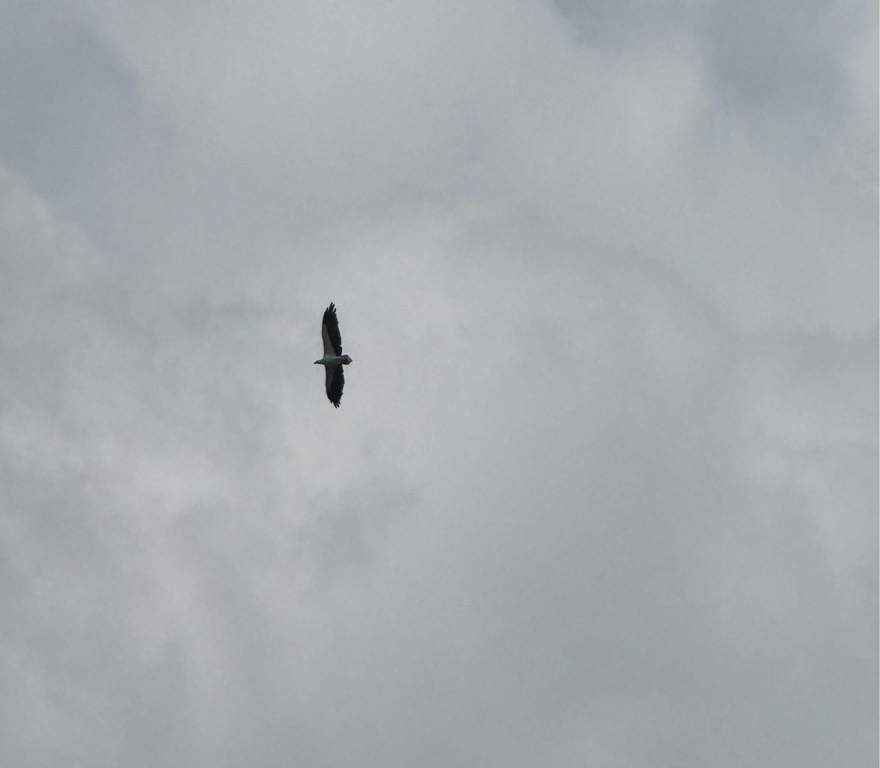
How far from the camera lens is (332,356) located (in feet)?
352

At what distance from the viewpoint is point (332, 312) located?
4173 inches

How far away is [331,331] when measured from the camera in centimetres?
10556

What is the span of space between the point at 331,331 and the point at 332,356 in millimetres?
2871

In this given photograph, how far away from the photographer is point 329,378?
109688 millimetres

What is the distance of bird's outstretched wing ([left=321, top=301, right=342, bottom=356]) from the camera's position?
10500 centimetres

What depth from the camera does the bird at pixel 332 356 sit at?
105 m

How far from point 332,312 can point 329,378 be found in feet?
22.8

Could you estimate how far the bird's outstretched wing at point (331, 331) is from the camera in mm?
105000

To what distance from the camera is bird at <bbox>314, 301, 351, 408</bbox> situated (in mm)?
105312
